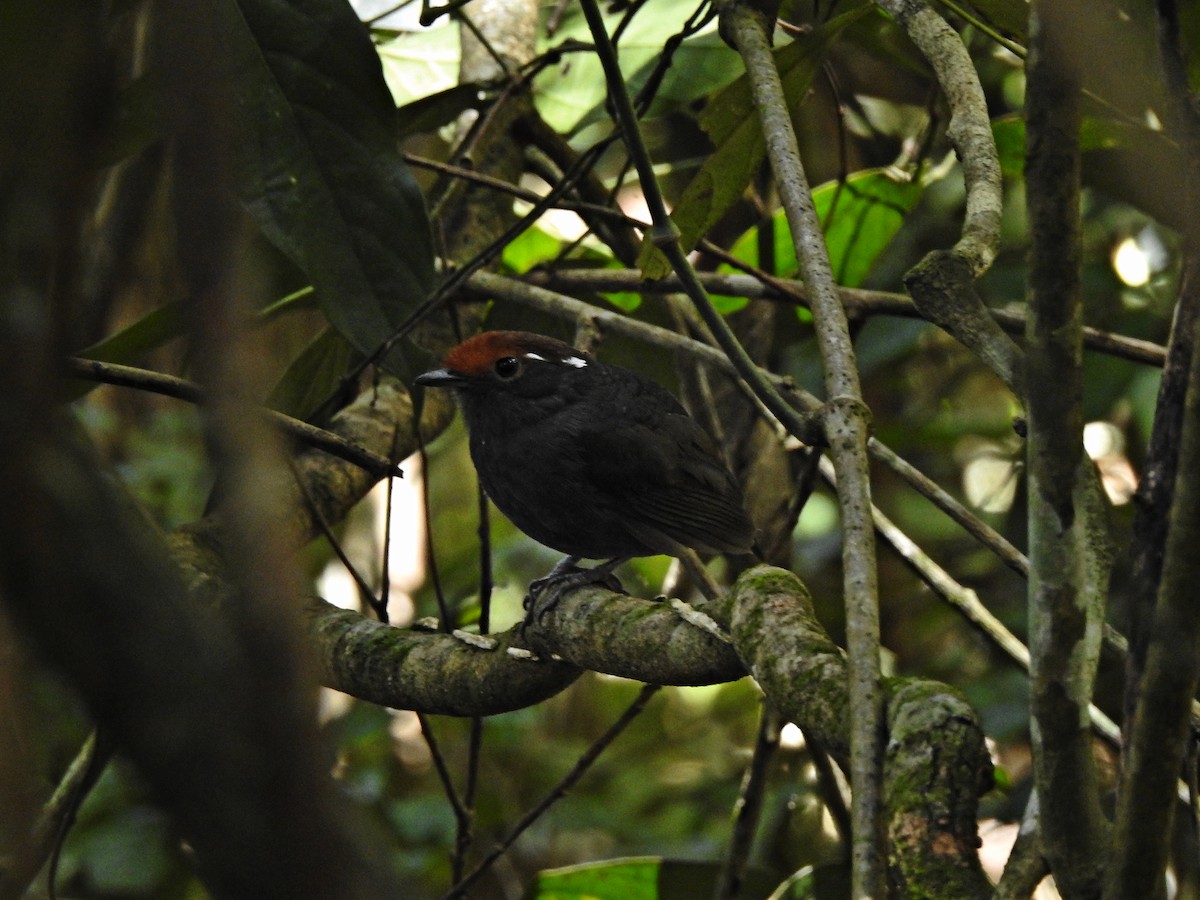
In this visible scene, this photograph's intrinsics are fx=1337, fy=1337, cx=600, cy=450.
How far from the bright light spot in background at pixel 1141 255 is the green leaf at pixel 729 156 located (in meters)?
2.83

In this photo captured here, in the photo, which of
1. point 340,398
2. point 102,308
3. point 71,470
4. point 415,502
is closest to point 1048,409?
point 71,470

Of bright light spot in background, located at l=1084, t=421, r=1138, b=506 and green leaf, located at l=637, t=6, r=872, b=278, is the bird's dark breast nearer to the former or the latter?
green leaf, located at l=637, t=6, r=872, b=278

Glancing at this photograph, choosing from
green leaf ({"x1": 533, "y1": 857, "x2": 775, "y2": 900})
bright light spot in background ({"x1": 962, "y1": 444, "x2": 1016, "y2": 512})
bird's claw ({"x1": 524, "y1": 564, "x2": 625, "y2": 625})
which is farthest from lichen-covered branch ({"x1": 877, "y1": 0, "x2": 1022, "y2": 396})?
bright light spot in background ({"x1": 962, "y1": 444, "x2": 1016, "y2": 512})

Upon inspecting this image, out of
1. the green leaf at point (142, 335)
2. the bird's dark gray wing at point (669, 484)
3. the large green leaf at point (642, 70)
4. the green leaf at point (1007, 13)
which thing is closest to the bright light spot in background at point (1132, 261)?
the large green leaf at point (642, 70)

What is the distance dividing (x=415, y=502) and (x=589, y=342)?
4049 mm

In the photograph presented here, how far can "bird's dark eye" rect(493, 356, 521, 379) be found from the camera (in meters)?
3.85

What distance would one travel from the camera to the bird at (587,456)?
368cm

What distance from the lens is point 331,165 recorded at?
9.15 ft

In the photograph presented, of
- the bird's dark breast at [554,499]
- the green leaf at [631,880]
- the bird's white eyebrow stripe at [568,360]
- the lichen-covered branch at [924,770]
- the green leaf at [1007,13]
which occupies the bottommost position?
the green leaf at [631,880]

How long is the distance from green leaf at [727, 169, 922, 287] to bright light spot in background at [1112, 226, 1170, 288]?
1748 millimetres

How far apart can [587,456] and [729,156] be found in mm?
1085

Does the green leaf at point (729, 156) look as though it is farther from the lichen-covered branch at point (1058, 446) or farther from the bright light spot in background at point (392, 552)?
the bright light spot in background at point (392, 552)

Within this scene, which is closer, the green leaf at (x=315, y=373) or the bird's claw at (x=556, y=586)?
the bird's claw at (x=556, y=586)

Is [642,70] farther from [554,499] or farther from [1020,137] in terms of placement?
[554,499]
